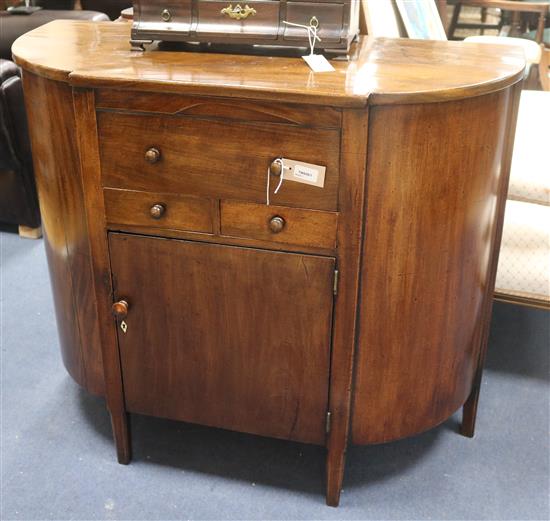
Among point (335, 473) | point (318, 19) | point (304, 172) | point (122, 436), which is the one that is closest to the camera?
point (304, 172)

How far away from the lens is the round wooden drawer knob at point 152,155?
131 cm

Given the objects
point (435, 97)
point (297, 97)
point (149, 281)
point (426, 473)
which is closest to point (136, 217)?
point (149, 281)

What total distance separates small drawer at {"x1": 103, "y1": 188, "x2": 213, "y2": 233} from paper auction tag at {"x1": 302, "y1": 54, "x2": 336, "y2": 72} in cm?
31

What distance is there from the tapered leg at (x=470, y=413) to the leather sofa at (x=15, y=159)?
1619 mm

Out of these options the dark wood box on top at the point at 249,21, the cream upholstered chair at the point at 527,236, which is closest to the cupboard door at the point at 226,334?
the dark wood box on top at the point at 249,21

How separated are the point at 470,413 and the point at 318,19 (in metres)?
0.96

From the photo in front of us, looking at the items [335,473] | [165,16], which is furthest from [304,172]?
[335,473]

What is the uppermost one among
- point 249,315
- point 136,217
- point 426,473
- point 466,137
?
point 466,137

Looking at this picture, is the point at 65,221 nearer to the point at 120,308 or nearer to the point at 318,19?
the point at 120,308

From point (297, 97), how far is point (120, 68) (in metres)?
0.35

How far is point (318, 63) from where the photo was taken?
136 centimetres

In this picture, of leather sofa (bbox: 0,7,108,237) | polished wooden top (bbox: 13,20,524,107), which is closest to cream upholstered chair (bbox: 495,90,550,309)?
polished wooden top (bbox: 13,20,524,107)

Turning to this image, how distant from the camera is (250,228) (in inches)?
52.5

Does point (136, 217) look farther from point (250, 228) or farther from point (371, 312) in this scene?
point (371, 312)
